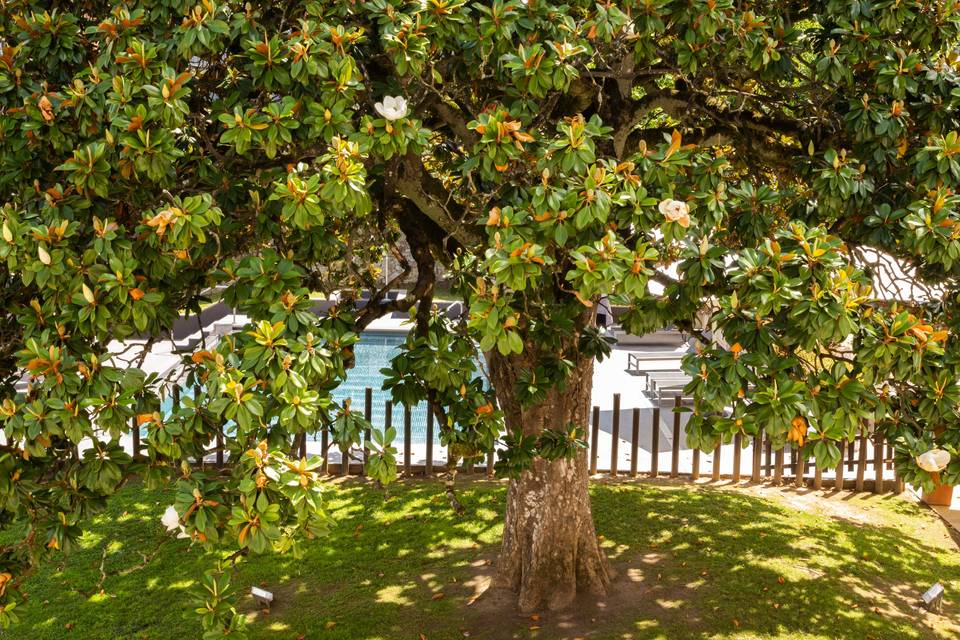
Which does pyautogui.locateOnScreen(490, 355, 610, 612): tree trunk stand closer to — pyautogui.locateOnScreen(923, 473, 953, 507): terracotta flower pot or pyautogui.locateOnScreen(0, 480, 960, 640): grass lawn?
pyautogui.locateOnScreen(0, 480, 960, 640): grass lawn

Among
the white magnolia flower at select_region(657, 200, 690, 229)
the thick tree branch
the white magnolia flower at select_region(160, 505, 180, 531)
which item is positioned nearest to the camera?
the white magnolia flower at select_region(160, 505, 180, 531)

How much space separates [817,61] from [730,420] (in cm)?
215

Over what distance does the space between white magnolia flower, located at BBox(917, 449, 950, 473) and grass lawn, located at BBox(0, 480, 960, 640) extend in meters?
2.72

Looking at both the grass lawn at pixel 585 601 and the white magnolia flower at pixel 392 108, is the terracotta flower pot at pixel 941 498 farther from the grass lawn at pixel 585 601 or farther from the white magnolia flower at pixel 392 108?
the white magnolia flower at pixel 392 108

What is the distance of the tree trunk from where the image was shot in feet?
21.5

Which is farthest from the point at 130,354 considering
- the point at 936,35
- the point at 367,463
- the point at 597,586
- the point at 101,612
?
the point at 936,35

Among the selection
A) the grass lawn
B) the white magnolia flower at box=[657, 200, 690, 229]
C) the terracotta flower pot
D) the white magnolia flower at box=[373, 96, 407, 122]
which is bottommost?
the grass lawn

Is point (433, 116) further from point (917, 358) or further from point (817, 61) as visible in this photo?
point (917, 358)

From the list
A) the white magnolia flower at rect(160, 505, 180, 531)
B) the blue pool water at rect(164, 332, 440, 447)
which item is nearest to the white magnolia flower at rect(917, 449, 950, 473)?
the white magnolia flower at rect(160, 505, 180, 531)

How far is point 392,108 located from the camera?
3.83 meters

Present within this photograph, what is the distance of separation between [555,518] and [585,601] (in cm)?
74

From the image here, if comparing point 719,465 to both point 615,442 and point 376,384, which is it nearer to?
point 615,442

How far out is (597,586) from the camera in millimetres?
6891

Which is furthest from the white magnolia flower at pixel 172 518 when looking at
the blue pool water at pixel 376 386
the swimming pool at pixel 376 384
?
the blue pool water at pixel 376 386
